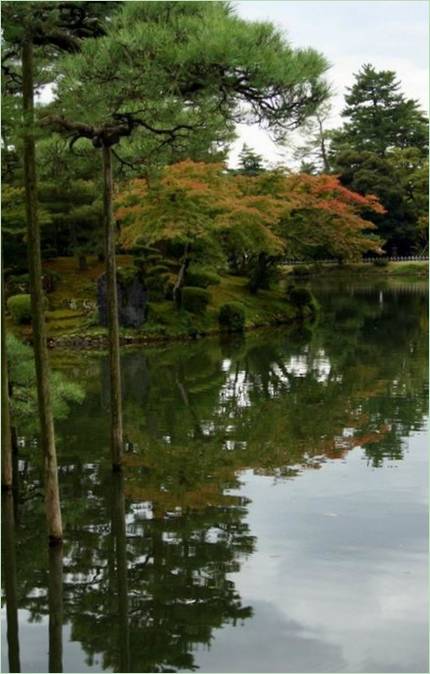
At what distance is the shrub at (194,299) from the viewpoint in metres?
30.0

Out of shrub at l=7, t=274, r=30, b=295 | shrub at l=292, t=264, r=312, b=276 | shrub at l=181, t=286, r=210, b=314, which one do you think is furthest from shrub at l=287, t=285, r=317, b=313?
shrub at l=292, t=264, r=312, b=276

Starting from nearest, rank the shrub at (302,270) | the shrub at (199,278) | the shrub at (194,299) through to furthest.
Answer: the shrub at (194,299), the shrub at (199,278), the shrub at (302,270)

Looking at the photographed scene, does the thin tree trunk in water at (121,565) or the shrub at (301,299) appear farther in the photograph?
the shrub at (301,299)

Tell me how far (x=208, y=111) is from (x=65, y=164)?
241 cm

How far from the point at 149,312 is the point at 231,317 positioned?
3.08m

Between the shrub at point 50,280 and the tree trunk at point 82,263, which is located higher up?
the tree trunk at point 82,263

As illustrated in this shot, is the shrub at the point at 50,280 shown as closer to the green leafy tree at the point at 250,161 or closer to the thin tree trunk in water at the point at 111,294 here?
the thin tree trunk in water at the point at 111,294

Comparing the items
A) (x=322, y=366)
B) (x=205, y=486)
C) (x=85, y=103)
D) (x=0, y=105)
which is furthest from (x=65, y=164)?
(x=322, y=366)

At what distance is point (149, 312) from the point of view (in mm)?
29078

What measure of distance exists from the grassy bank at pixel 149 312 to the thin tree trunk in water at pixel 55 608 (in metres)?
17.8

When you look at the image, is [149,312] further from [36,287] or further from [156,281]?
[36,287]

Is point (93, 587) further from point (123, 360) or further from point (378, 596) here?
point (123, 360)

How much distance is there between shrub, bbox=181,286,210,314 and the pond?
10622 mm

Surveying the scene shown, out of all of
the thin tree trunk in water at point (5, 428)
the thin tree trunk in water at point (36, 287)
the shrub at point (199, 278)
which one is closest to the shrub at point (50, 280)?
the shrub at point (199, 278)
